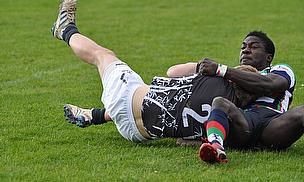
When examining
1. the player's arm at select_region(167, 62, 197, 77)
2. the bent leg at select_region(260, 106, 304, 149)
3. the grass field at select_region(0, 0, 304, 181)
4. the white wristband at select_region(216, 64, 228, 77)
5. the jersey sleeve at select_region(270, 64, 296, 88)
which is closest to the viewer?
the grass field at select_region(0, 0, 304, 181)

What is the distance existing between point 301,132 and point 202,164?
1.05m

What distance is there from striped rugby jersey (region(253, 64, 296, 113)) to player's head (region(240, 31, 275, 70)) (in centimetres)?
22

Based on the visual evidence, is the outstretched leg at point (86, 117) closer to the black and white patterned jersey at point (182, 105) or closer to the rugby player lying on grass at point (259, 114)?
the black and white patterned jersey at point (182, 105)

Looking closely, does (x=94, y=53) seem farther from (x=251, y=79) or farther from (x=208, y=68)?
(x=251, y=79)

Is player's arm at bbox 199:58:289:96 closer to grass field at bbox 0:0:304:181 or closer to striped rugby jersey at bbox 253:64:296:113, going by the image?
striped rugby jersey at bbox 253:64:296:113

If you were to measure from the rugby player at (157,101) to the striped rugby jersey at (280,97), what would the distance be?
0.14 meters

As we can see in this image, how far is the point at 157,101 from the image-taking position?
26.2ft

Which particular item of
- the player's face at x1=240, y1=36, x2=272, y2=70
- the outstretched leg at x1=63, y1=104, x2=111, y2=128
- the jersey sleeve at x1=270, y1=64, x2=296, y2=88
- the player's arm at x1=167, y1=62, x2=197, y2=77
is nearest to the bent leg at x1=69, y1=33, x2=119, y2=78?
the outstretched leg at x1=63, y1=104, x2=111, y2=128

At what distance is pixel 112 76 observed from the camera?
8.41 meters

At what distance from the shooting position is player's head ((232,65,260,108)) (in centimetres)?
780

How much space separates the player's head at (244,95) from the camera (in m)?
7.80

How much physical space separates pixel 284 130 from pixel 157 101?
1255 millimetres

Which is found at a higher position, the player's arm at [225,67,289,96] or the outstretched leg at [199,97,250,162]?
the player's arm at [225,67,289,96]

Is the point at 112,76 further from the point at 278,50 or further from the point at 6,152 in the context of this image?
the point at 278,50
